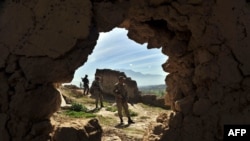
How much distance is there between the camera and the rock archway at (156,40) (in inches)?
200

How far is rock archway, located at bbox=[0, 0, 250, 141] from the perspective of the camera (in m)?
5.09

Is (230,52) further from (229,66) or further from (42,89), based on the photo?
(42,89)

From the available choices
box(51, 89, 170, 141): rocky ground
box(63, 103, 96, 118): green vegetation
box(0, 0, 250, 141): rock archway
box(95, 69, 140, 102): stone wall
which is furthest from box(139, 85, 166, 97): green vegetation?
box(0, 0, 250, 141): rock archway

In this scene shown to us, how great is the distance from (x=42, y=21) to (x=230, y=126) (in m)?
3.10

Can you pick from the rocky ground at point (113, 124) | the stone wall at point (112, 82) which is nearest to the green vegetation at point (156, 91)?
the stone wall at point (112, 82)

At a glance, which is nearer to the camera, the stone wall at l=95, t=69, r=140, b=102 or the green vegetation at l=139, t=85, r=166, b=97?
the stone wall at l=95, t=69, r=140, b=102

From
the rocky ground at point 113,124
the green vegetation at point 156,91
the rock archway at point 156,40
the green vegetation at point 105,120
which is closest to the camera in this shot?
the rock archway at point 156,40

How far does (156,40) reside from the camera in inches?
257

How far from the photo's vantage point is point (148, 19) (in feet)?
19.9

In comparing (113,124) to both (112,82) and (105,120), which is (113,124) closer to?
(105,120)

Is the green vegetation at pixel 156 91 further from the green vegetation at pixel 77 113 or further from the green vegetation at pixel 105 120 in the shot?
the green vegetation at pixel 105 120

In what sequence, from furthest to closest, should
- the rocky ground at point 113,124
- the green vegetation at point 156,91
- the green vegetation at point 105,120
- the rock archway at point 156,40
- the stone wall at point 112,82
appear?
the green vegetation at point 156,91 < the stone wall at point 112,82 < the green vegetation at point 105,120 < the rocky ground at point 113,124 < the rock archway at point 156,40

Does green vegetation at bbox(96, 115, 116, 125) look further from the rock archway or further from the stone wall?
the stone wall

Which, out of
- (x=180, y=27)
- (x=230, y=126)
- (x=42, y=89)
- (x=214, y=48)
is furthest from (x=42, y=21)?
(x=230, y=126)
